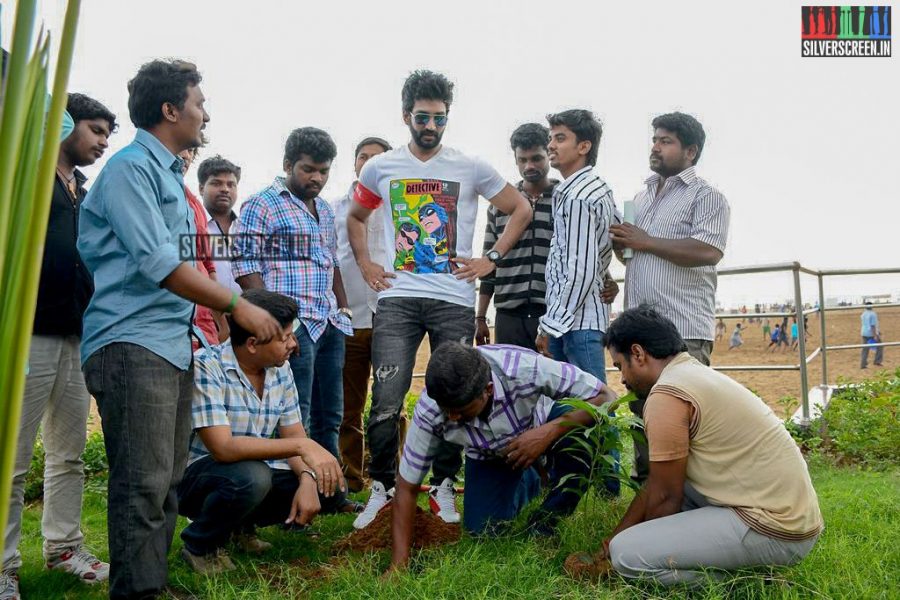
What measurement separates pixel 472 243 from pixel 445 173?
37 centimetres

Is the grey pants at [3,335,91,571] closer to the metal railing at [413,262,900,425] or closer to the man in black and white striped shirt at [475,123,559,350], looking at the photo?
the man in black and white striped shirt at [475,123,559,350]

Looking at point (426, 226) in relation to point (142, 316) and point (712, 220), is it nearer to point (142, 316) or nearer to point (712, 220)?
point (712, 220)

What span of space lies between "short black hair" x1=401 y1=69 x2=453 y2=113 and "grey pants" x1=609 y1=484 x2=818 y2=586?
2.33 metres

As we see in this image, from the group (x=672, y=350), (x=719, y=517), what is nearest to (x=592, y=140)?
(x=672, y=350)

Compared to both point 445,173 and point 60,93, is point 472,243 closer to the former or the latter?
point 445,173

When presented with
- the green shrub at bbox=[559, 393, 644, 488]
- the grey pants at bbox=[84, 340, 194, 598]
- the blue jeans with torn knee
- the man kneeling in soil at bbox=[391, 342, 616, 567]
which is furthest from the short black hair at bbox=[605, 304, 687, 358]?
the grey pants at bbox=[84, 340, 194, 598]

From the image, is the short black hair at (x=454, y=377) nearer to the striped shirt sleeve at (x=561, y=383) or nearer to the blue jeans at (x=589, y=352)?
the striped shirt sleeve at (x=561, y=383)

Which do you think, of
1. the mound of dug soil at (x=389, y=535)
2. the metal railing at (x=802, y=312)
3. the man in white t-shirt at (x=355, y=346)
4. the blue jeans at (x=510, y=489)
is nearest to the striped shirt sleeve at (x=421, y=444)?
the mound of dug soil at (x=389, y=535)

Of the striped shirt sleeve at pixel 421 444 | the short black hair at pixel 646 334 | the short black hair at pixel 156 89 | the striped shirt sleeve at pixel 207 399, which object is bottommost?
the striped shirt sleeve at pixel 421 444

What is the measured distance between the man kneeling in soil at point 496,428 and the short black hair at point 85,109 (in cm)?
168

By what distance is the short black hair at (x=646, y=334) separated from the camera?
116 inches

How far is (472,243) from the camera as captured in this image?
13.6 feet

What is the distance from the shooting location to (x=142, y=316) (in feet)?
8.65

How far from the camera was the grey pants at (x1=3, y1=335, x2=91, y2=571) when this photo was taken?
3.06 m
